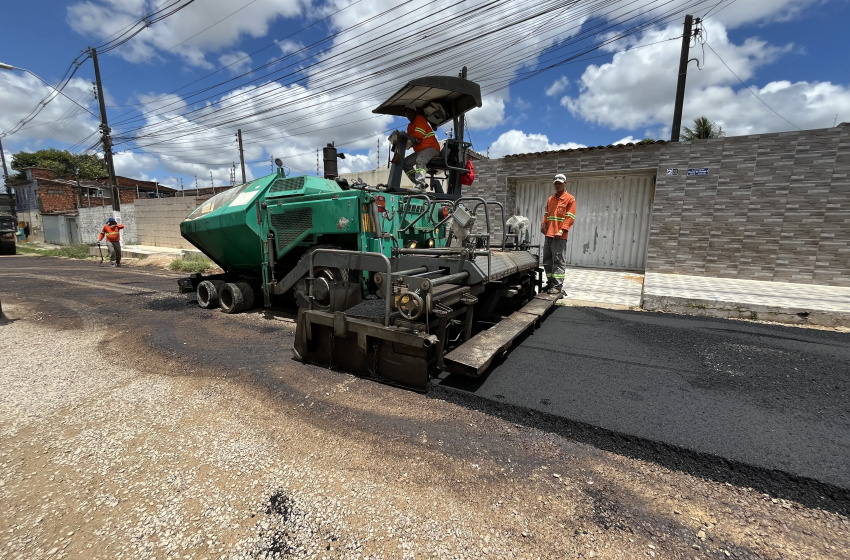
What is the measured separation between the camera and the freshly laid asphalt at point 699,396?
7.02 feet

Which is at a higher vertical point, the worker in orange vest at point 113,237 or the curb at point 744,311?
the worker in orange vest at point 113,237

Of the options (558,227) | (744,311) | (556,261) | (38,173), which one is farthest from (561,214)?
(38,173)

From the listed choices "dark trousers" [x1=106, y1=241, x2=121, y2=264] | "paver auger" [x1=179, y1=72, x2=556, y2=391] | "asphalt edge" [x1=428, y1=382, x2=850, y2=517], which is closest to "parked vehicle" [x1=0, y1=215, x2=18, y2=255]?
"dark trousers" [x1=106, y1=241, x2=121, y2=264]

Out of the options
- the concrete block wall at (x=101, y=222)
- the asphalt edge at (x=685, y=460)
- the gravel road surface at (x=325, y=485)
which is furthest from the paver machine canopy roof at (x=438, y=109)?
the concrete block wall at (x=101, y=222)

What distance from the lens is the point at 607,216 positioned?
9.39 m

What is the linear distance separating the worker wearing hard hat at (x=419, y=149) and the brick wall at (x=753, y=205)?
569 centimetres

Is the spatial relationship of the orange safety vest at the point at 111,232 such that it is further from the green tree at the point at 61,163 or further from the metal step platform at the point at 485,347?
the green tree at the point at 61,163

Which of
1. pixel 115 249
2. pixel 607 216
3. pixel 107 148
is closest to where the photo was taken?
pixel 607 216

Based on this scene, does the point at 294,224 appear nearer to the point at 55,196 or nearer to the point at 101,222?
the point at 101,222

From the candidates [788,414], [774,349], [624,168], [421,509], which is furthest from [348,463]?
[624,168]

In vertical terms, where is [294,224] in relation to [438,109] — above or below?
below

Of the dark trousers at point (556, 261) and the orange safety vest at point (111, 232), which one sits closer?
the dark trousers at point (556, 261)

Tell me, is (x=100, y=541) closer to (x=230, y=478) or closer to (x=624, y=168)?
(x=230, y=478)

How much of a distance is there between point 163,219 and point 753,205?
22.1m
